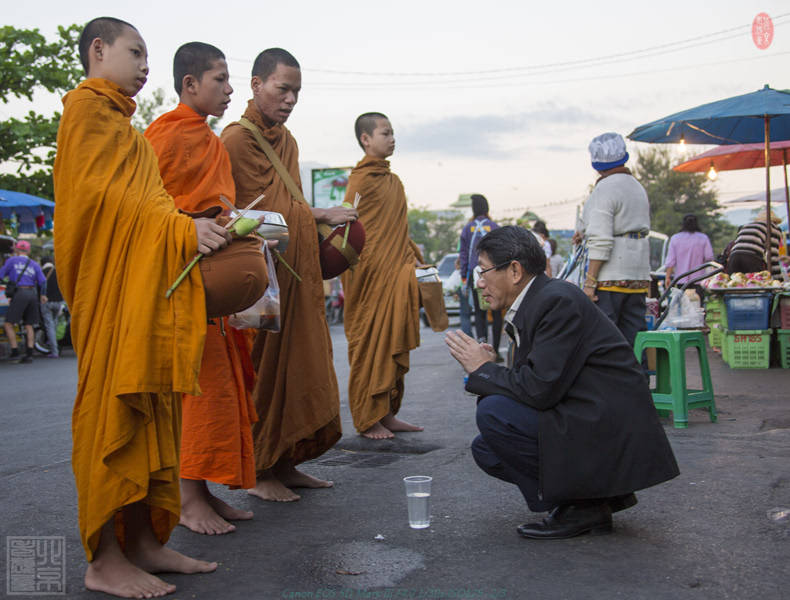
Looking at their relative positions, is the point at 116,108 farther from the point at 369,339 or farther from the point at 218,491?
the point at 369,339

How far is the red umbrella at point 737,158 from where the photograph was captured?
11.5 m

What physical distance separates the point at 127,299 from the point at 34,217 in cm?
1487

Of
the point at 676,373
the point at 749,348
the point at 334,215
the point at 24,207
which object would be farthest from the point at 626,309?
the point at 24,207

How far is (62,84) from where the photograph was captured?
51.2ft

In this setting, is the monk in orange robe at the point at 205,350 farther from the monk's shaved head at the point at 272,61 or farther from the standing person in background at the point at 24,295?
the standing person in background at the point at 24,295

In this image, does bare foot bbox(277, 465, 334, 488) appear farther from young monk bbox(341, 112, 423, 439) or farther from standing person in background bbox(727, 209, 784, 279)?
standing person in background bbox(727, 209, 784, 279)

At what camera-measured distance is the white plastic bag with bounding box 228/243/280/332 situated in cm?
334

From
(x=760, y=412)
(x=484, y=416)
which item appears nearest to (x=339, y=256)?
(x=484, y=416)

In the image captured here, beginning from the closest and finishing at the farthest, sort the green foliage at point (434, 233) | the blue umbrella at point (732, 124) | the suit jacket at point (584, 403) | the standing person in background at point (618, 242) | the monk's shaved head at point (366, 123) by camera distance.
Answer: the suit jacket at point (584, 403), the standing person in background at point (618, 242), the monk's shaved head at point (366, 123), the blue umbrella at point (732, 124), the green foliage at point (434, 233)

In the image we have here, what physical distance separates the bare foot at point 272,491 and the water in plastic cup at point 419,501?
81 centimetres

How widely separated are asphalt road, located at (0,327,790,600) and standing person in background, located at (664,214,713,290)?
6.55 meters

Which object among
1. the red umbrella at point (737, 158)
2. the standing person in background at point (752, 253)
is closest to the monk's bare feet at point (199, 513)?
the standing person in background at point (752, 253)

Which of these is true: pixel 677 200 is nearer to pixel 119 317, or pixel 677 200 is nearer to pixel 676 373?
pixel 676 373

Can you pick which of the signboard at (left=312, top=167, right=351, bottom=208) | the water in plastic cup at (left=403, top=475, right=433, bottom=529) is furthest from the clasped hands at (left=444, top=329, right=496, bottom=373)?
the signboard at (left=312, top=167, right=351, bottom=208)
